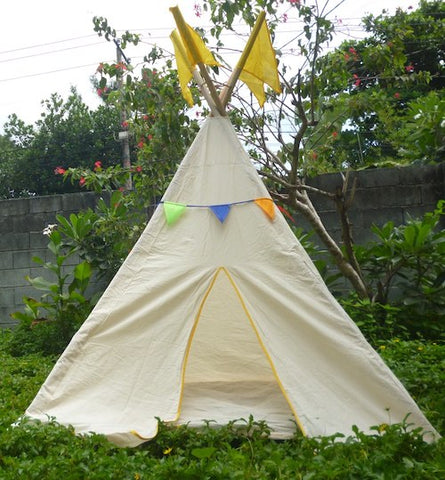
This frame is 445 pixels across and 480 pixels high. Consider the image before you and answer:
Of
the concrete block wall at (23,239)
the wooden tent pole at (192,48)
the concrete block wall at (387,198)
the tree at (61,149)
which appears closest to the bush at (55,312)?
the concrete block wall at (23,239)

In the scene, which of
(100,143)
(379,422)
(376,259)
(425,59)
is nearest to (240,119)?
(376,259)

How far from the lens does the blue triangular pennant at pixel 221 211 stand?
374 cm

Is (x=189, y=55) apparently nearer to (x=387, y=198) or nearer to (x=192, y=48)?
(x=192, y=48)

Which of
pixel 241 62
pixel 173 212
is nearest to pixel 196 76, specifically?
pixel 241 62

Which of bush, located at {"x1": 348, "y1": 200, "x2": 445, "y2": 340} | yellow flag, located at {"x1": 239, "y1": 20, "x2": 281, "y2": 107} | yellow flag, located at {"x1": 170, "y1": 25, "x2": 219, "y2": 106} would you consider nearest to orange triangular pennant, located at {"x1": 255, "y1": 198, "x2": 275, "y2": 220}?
yellow flag, located at {"x1": 239, "y1": 20, "x2": 281, "y2": 107}

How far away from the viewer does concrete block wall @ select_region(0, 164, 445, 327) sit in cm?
598

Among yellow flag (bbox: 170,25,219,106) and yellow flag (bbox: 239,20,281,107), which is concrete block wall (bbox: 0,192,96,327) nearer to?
yellow flag (bbox: 170,25,219,106)

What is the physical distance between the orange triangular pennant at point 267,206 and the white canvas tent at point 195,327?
2 centimetres

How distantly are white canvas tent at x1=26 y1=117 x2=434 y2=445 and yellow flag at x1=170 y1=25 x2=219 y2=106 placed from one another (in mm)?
343

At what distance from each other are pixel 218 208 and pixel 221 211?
0.10 feet

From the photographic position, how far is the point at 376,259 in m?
5.60

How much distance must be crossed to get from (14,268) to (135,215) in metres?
1.61

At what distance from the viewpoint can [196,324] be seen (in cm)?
378

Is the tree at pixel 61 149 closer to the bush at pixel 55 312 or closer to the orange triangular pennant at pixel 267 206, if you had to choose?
the bush at pixel 55 312
